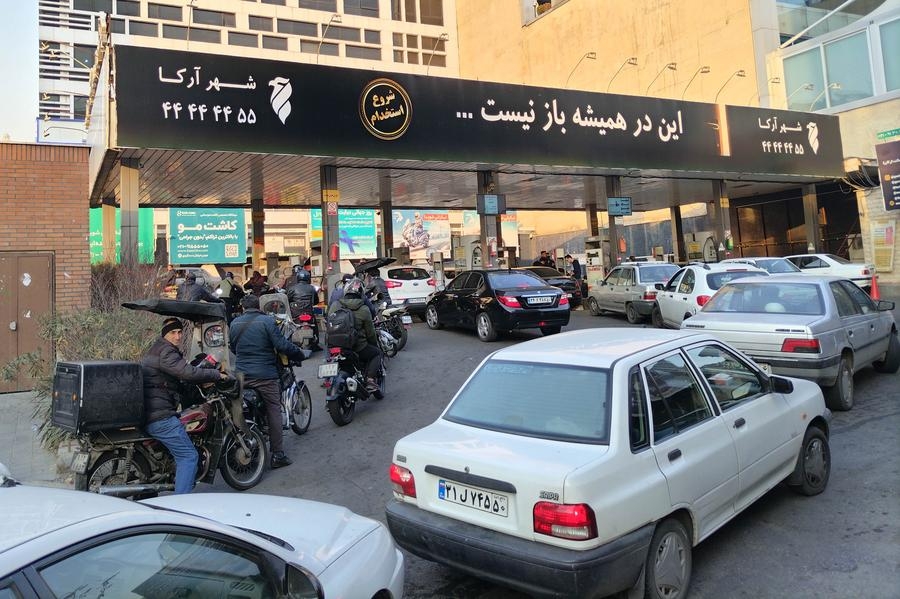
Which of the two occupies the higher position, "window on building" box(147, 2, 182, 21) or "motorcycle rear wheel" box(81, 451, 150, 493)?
"window on building" box(147, 2, 182, 21)

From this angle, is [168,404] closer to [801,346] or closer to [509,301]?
[801,346]

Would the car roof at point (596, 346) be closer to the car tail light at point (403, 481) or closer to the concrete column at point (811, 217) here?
the car tail light at point (403, 481)

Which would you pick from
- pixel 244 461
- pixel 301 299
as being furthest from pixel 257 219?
pixel 244 461

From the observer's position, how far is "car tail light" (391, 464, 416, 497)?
357cm

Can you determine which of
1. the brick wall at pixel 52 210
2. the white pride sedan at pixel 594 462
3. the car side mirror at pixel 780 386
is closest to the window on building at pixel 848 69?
Answer: the car side mirror at pixel 780 386

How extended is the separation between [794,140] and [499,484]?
2617cm

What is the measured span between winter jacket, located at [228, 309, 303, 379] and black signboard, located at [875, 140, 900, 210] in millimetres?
26531

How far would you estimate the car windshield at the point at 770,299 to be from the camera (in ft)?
23.2

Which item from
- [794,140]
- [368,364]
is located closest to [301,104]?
[368,364]

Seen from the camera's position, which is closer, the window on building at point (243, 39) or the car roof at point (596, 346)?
the car roof at point (596, 346)

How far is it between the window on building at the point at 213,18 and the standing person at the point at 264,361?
154 feet

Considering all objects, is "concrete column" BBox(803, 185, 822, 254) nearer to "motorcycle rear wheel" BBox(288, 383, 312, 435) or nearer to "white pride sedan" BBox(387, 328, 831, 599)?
"white pride sedan" BBox(387, 328, 831, 599)

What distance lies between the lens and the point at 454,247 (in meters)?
25.8

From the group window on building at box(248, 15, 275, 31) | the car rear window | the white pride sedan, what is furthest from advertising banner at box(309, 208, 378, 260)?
the white pride sedan
